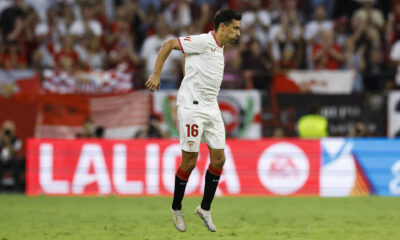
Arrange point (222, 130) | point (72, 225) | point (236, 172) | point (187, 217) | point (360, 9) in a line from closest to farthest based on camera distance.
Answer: point (222, 130) → point (72, 225) → point (187, 217) → point (236, 172) → point (360, 9)

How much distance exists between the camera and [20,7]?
17.7 meters

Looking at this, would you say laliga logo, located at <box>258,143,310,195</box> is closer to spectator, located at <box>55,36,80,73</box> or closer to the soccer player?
spectator, located at <box>55,36,80,73</box>

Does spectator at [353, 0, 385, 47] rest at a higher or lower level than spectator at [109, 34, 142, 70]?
higher

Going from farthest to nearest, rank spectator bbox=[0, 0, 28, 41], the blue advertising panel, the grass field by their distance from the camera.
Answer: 1. spectator bbox=[0, 0, 28, 41]
2. the blue advertising panel
3. the grass field

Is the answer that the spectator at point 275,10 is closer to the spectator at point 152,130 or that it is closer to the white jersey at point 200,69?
the spectator at point 152,130

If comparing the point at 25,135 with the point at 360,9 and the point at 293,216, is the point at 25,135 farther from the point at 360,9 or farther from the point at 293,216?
the point at 360,9

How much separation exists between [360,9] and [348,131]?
4061 millimetres

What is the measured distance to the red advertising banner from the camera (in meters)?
14.1

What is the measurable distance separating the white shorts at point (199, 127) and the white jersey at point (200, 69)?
3.5 inches

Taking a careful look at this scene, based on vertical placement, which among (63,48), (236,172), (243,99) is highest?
(63,48)

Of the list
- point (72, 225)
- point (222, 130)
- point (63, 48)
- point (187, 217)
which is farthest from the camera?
point (63, 48)

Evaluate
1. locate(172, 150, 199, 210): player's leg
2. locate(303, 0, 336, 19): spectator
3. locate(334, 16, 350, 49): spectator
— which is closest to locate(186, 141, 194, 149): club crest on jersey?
locate(172, 150, 199, 210): player's leg

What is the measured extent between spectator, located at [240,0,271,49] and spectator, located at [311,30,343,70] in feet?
4.38

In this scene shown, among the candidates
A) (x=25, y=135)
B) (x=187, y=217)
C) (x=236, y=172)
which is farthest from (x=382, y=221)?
(x=25, y=135)
